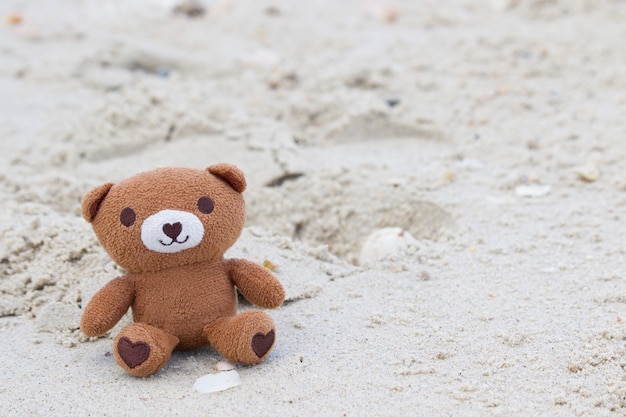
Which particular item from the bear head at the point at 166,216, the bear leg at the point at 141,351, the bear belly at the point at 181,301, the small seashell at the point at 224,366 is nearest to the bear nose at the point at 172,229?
the bear head at the point at 166,216

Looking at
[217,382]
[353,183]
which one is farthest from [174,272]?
[353,183]

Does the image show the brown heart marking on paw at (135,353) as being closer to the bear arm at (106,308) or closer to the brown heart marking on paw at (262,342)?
the bear arm at (106,308)

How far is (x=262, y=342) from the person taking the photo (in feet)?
5.90

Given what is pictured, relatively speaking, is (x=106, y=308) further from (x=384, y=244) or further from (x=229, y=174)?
(x=384, y=244)

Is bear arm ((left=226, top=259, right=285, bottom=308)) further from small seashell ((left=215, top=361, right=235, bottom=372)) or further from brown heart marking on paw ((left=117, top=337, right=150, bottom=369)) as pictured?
brown heart marking on paw ((left=117, top=337, right=150, bottom=369))

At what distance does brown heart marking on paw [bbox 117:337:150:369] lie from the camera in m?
1.73

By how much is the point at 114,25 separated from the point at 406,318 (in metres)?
3.13

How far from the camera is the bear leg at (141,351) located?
5.69 feet

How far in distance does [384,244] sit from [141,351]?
972 millimetres

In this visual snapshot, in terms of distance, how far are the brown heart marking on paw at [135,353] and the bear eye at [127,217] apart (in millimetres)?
281

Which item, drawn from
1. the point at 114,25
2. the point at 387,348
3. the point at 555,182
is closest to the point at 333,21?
the point at 114,25

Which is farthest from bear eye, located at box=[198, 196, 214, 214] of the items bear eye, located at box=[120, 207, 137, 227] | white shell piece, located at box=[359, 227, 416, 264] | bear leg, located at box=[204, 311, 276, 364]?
white shell piece, located at box=[359, 227, 416, 264]

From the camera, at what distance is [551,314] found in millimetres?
2025

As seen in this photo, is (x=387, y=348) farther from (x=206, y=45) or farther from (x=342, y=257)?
(x=206, y=45)
